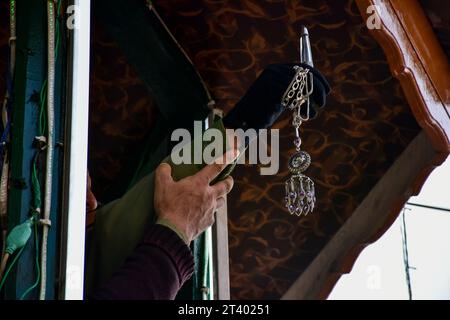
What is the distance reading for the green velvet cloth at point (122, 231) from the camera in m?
2.39

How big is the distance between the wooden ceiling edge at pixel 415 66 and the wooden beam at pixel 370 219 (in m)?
0.16

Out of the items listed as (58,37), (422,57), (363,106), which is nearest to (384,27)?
(422,57)

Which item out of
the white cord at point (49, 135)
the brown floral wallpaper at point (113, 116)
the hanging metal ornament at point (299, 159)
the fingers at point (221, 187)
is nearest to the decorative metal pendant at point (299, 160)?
the hanging metal ornament at point (299, 159)

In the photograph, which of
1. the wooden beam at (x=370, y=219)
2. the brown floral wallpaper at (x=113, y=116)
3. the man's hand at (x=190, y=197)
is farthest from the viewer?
the wooden beam at (x=370, y=219)

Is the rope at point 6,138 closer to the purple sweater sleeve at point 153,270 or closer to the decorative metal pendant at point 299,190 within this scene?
the purple sweater sleeve at point 153,270

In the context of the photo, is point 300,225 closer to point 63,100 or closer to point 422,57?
point 422,57

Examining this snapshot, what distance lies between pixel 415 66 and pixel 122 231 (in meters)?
0.82

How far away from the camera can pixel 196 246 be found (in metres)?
2.91

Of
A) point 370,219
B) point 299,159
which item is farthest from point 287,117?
point 299,159

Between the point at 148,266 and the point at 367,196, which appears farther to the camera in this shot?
the point at 367,196

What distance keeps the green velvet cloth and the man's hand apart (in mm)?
24

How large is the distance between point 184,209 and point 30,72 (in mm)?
380

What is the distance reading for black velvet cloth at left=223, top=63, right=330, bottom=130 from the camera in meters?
2.38

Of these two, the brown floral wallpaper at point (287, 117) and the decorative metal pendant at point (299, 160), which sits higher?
the brown floral wallpaper at point (287, 117)
